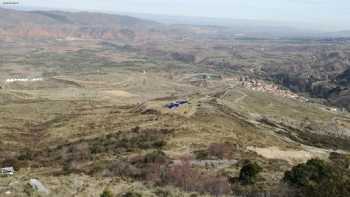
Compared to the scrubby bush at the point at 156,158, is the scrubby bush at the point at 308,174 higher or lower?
higher

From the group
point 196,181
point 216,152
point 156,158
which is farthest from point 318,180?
point 216,152

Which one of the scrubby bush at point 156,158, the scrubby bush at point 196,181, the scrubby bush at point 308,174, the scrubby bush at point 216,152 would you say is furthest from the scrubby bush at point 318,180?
the scrubby bush at point 216,152

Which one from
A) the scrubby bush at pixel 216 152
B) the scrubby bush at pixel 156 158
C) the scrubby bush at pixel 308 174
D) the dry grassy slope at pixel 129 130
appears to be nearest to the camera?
the scrubby bush at pixel 308 174

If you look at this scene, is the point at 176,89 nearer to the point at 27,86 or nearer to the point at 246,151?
the point at 27,86

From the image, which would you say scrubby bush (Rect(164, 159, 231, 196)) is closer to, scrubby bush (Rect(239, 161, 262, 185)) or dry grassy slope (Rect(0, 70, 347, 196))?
scrubby bush (Rect(239, 161, 262, 185))

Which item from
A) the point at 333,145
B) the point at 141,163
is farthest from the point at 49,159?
the point at 333,145

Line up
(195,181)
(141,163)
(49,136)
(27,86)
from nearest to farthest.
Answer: (195,181)
(141,163)
(49,136)
(27,86)

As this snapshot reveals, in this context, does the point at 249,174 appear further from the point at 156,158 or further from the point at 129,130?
the point at 129,130

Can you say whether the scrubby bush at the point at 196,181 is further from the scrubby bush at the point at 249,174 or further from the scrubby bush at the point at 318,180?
the scrubby bush at the point at 318,180

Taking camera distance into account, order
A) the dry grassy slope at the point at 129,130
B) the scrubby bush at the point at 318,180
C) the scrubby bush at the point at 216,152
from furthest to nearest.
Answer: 1. the scrubby bush at the point at 216,152
2. the dry grassy slope at the point at 129,130
3. the scrubby bush at the point at 318,180

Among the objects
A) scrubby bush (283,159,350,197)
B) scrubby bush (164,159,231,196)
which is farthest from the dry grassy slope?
scrubby bush (164,159,231,196)

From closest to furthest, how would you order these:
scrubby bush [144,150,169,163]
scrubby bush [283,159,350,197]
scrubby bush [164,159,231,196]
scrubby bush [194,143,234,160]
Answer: scrubby bush [283,159,350,197] → scrubby bush [164,159,231,196] → scrubby bush [144,150,169,163] → scrubby bush [194,143,234,160]
